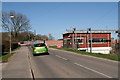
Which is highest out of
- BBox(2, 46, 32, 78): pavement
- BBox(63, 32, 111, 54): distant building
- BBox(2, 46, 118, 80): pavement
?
BBox(63, 32, 111, 54): distant building

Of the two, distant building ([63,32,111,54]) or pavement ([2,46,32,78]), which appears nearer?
pavement ([2,46,32,78])

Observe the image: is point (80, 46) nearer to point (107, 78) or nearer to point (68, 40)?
point (68, 40)

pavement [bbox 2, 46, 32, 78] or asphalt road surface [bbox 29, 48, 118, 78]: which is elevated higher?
asphalt road surface [bbox 29, 48, 118, 78]

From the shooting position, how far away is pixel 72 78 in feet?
28.0

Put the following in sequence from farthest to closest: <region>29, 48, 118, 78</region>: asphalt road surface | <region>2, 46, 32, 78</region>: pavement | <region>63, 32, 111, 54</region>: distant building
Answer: <region>63, 32, 111, 54</region>: distant building, <region>2, 46, 32, 78</region>: pavement, <region>29, 48, 118, 78</region>: asphalt road surface

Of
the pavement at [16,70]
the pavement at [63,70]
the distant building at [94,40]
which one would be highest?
the distant building at [94,40]

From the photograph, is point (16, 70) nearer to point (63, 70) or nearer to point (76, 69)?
point (63, 70)

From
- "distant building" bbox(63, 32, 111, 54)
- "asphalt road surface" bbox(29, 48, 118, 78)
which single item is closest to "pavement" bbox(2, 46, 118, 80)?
"asphalt road surface" bbox(29, 48, 118, 78)

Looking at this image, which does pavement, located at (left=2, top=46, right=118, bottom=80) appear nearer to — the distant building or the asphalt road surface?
the asphalt road surface

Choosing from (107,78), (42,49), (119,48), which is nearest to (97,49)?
(119,48)

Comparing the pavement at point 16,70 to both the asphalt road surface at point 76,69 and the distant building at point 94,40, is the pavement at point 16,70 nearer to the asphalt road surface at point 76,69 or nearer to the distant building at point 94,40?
the asphalt road surface at point 76,69

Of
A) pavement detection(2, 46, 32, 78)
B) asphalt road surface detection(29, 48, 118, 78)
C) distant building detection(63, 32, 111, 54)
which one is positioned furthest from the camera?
distant building detection(63, 32, 111, 54)

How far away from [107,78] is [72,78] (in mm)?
1565

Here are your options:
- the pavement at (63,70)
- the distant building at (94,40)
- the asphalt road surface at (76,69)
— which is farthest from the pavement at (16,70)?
the distant building at (94,40)
